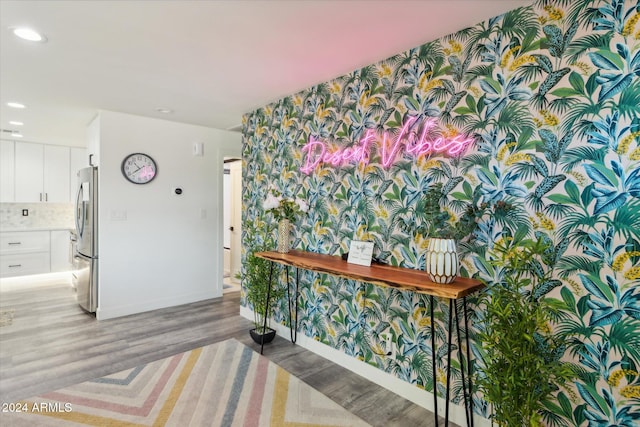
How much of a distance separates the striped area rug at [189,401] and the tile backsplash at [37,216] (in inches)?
208

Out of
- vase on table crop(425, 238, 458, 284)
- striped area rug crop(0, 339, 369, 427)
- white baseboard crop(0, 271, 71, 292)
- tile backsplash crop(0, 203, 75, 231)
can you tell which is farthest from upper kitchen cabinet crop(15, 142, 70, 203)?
vase on table crop(425, 238, 458, 284)

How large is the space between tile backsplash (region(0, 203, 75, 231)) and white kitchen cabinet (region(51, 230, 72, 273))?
0.21m

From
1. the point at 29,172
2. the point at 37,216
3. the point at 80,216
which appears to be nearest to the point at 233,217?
the point at 80,216

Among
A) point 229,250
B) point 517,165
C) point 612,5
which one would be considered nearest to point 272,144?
point 517,165

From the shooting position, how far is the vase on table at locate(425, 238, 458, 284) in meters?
1.84

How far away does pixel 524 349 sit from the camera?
1546 mm

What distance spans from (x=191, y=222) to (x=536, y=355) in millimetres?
4181

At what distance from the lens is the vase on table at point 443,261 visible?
1838mm

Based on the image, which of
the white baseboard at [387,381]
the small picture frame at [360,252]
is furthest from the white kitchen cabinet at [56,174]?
the small picture frame at [360,252]

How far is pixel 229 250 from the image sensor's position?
6320mm

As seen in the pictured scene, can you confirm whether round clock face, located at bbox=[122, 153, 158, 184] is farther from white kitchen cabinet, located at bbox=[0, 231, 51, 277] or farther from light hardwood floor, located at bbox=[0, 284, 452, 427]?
white kitchen cabinet, located at bbox=[0, 231, 51, 277]

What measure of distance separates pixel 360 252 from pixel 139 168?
315 centimetres

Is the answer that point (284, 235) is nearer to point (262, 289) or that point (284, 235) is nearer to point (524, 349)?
point (262, 289)

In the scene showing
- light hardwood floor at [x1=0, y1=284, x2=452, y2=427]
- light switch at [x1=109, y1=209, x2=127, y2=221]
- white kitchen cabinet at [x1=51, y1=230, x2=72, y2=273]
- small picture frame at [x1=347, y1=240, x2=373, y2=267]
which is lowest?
light hardwood floor at [x1=0, y1=284, x2=452, y2=427]
